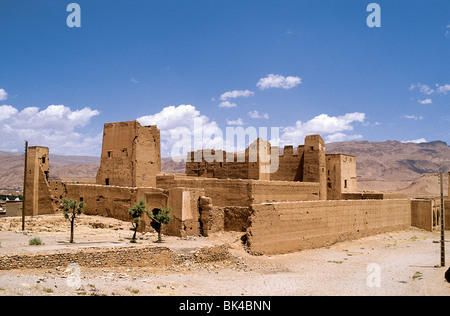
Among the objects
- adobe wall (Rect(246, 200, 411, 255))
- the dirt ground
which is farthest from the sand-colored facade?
the dirt ground

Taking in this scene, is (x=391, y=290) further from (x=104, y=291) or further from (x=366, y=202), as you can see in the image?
(x=366, y=202)

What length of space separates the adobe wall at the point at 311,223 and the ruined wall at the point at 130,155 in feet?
34.1

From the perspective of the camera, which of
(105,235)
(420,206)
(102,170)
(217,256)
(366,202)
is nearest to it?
(217,256)

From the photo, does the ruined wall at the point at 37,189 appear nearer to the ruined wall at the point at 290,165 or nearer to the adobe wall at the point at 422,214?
the ruined wall at the point at 290,165

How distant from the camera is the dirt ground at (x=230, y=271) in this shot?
1174 centimetres

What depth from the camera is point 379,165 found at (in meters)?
130

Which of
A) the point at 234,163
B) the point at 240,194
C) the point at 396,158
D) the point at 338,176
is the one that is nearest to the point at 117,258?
the point at 240,194

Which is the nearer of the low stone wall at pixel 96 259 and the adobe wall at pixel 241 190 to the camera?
the low stone wall at pixel 96 259

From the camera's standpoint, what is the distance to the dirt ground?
11.7 meters

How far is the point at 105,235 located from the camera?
19.7 metres

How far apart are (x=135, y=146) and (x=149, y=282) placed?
14534mm

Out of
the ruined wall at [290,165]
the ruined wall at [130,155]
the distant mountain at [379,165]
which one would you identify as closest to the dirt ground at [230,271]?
the ruined wall at [130,155]

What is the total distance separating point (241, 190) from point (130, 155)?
8756mm
